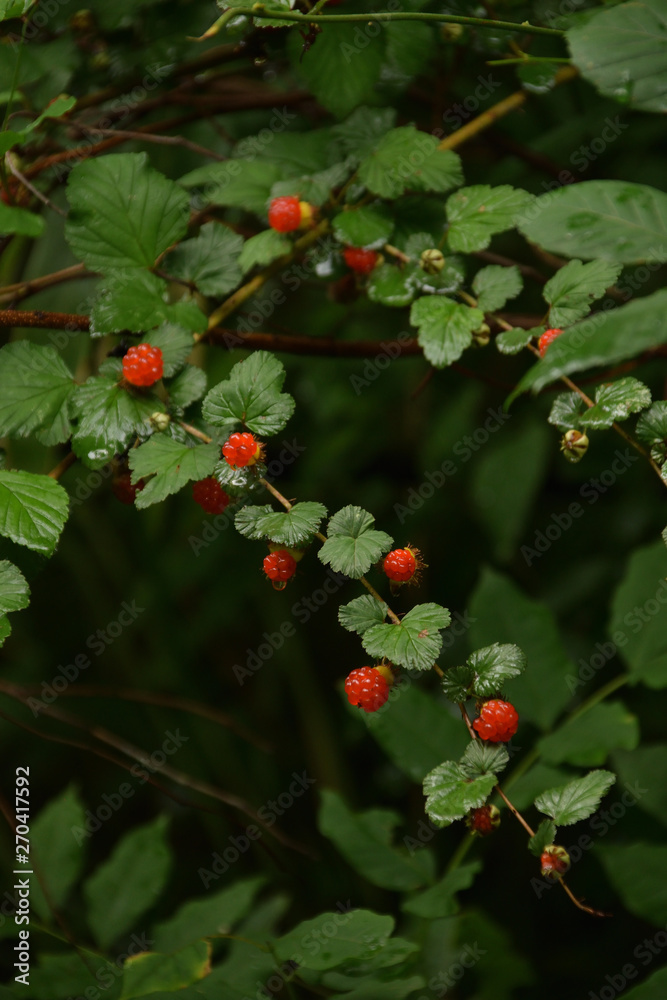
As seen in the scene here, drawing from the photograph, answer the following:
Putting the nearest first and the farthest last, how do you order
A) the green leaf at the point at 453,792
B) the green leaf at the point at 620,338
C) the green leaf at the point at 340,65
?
1. the green leaf at the point at 620,338
2. the green leaf at the point at 453,792
3. the green leaf at the point at 340,65

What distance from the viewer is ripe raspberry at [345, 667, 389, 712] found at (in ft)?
2.01

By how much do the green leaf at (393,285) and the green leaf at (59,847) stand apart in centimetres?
82

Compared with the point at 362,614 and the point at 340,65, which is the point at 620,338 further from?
the point at 340,65

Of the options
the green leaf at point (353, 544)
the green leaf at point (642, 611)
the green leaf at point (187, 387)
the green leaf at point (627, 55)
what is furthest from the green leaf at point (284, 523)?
the green leaf at point (642, 611)

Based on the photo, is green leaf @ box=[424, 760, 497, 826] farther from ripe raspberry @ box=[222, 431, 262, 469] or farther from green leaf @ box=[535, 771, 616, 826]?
ripe raspberry @ box=[222, 431, 262, 469]

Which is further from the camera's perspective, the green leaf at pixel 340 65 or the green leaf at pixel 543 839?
the green leaf at pixel 340 65

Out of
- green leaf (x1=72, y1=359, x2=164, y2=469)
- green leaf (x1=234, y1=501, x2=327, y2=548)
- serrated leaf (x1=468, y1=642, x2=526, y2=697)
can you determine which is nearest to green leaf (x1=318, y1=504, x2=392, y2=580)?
green leaf (x1=234, y1=501, x2=327, y2=548)

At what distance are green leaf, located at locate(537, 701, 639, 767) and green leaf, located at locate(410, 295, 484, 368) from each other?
54cm

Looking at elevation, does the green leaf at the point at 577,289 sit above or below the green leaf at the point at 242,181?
below

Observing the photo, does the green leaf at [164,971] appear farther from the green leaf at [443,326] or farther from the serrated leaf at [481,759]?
the green leaf at [443,326]

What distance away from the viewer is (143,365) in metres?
0.73

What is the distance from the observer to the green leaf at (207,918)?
103 centimetres

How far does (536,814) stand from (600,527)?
639 millimetres

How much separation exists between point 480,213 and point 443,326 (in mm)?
147
